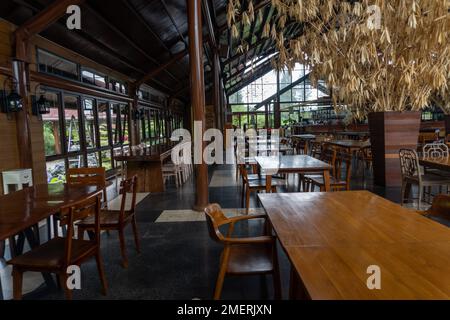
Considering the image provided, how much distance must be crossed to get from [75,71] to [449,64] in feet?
18.6

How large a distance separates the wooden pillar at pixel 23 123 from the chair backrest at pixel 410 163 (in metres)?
4.68

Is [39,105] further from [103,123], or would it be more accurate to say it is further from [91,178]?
[103,123]

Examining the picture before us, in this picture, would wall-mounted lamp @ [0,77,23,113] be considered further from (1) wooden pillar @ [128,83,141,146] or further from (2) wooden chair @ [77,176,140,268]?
(1) wooden pillar @ [128,83,141,146]

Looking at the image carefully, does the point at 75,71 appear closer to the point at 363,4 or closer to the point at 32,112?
the point at 32,112

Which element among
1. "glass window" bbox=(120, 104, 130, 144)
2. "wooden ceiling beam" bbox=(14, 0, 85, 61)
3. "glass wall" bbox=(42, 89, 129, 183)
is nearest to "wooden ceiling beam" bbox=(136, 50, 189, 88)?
"glass window" bbox=(120, 104, 130, 144)

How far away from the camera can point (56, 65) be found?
195 inches

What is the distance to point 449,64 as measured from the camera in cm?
369

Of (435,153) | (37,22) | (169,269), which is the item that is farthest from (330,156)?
(37,22)

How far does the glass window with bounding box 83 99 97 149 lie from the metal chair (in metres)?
5.31

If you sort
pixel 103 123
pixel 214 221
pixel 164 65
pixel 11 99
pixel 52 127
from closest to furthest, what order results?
pixel 214 221
pixel 11 99
pixel 52 127
pixel 103 123
pixel 164 65

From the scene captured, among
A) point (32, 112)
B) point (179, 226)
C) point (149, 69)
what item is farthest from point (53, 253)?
point (149, 69)

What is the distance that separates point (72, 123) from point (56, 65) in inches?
40.8

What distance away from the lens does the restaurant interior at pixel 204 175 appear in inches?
58.4

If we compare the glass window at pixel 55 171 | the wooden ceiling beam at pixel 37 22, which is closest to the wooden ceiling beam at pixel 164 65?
the glass window at pixel 55 171
